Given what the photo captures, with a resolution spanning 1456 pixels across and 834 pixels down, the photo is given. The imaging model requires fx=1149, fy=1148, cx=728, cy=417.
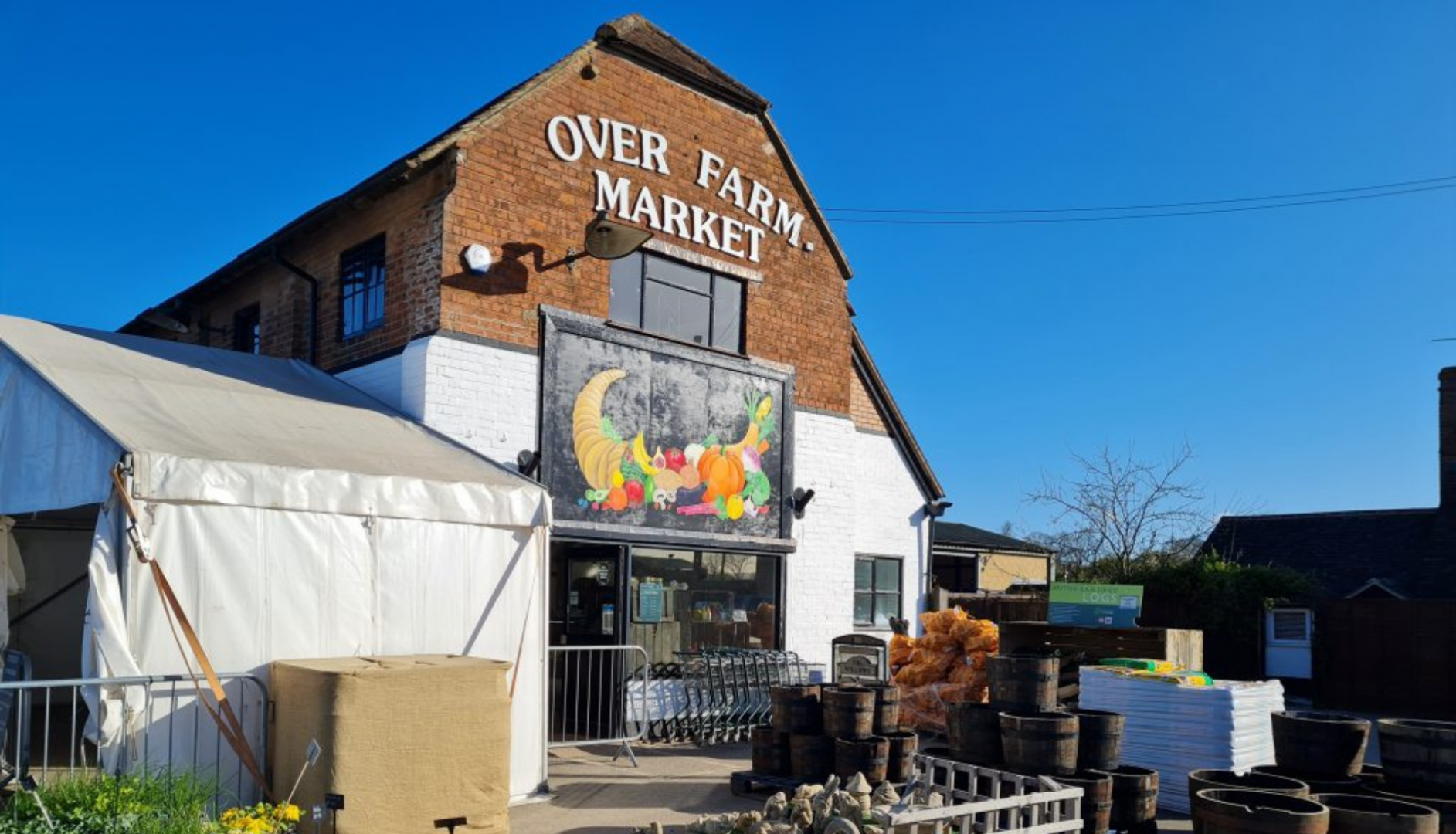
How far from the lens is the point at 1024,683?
998 cm

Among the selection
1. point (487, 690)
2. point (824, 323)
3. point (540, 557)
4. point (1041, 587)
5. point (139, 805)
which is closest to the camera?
point (139, 805)

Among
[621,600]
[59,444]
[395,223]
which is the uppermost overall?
[395,223]

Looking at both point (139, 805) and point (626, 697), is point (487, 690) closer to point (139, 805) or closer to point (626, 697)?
point (139, 805)

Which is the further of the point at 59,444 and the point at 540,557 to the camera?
the point at 540,557

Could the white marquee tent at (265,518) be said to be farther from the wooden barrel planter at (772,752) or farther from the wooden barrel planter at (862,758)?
the wooden barrel planter at (862,758)

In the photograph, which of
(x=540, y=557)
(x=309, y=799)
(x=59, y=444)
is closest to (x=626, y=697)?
(x=540, y=557)

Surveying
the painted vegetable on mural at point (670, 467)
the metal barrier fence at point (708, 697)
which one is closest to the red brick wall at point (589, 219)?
the painted vegetable on mural at point (670, 467)

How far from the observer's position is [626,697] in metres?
12.8

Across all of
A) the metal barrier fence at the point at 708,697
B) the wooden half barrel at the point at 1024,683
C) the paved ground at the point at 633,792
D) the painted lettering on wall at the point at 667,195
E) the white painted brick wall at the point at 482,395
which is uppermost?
the painted lettering on wall at the point at 667,195

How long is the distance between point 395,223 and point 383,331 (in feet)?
3.91

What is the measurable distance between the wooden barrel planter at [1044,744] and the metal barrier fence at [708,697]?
16.9ft

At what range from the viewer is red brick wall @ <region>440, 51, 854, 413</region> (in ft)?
39.9

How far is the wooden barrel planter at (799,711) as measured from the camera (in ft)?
33.9

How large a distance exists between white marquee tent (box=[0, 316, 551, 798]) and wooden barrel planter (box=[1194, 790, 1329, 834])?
5366 mm
